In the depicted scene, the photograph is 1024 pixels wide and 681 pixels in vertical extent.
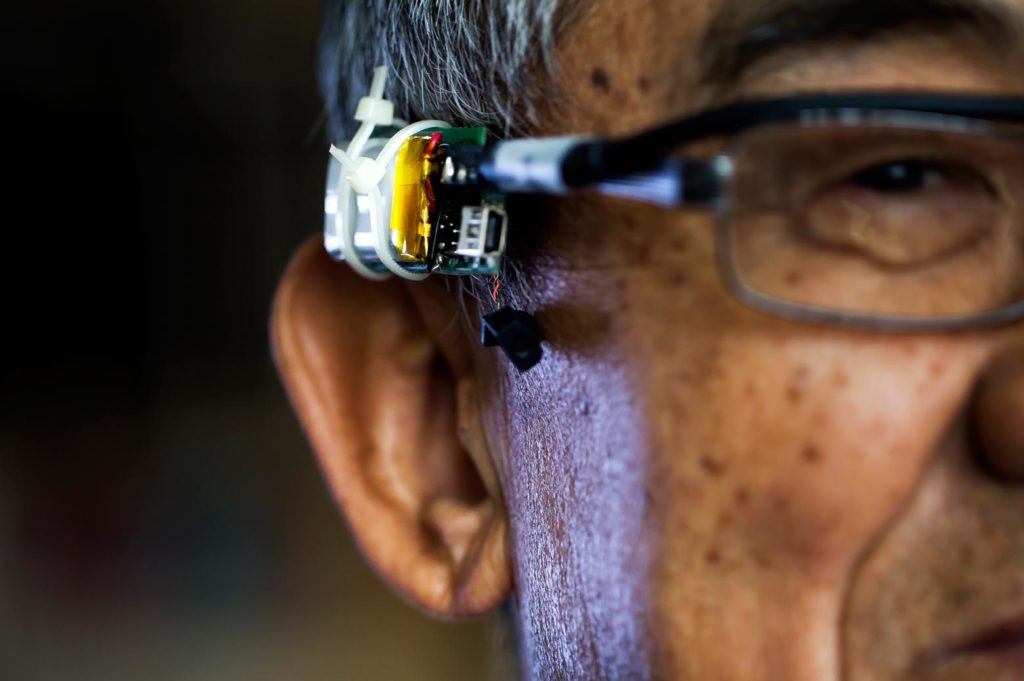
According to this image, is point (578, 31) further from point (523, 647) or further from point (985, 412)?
point (523, 647)

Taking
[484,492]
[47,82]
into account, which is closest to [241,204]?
[47,82]

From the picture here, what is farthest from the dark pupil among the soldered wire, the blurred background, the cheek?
the blurred background

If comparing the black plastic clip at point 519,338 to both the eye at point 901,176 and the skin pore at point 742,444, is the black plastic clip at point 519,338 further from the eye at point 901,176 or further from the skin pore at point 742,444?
the eye at point 901,176

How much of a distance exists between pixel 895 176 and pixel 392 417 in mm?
648

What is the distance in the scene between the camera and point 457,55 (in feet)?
3.57

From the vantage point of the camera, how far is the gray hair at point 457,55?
975 millimetres

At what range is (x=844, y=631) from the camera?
83cm

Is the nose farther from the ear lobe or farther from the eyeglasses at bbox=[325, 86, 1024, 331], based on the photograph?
the ear lobe

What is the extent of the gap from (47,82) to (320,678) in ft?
7.38

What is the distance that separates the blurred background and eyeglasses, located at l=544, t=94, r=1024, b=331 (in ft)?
9.98

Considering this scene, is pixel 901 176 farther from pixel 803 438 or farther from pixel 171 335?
pixel 171 335

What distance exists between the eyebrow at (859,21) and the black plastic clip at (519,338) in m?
0.31

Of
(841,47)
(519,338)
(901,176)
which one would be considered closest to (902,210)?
(901,176)

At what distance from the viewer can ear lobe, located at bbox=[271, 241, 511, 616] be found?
3.97ft
